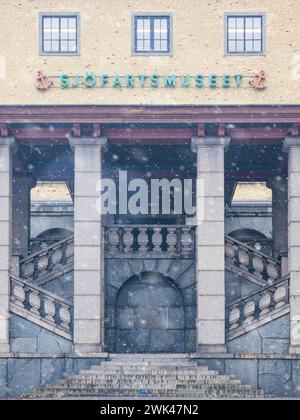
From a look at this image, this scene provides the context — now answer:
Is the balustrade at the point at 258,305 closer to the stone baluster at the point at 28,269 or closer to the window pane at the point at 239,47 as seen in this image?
the stone baluster at the point at 28,269

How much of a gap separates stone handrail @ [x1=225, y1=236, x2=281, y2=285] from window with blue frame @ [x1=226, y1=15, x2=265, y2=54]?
21.5 feet

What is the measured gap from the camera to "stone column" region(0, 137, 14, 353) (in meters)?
48.7

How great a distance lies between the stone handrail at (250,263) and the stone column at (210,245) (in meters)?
2.23

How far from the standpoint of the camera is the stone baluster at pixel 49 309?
1938 inches

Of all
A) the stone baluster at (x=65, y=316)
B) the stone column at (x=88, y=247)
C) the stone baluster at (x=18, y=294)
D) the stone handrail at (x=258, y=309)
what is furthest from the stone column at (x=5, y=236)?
the stone handrail at (x=258, y=309)

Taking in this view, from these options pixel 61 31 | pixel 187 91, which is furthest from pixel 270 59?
pixel 61 31

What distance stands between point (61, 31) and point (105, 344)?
1063 cm

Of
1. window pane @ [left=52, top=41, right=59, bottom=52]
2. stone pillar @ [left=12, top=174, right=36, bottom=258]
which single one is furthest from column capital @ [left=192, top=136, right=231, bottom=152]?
stone pillar @ [left=12, top=174, right=36, bottom=258]

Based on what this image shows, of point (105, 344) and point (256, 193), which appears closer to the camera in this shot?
point (105, 344)

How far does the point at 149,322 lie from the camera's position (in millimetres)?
51469

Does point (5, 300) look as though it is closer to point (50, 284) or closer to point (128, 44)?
point (50, 284)

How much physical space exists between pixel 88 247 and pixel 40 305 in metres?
2.47

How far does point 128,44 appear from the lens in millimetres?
50750

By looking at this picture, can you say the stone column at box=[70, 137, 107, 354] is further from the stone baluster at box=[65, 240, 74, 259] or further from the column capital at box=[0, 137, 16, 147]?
the stone baluster at box=[65, 240, 74, 259]
